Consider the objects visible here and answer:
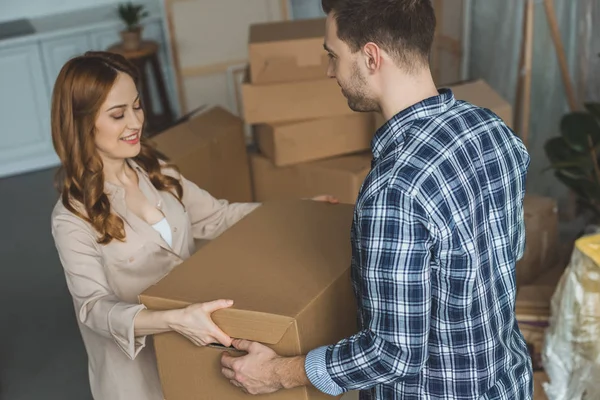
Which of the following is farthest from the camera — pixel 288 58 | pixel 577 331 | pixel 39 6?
pixel 39 6

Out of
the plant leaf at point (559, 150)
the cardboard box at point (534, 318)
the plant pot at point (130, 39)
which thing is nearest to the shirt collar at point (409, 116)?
the cardboard box at point (534, 318)

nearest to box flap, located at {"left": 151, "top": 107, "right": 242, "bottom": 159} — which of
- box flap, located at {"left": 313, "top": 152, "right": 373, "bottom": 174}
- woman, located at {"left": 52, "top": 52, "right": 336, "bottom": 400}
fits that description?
box flap, located at {"left": 313, "top": 152, "right": 373, "bottom": 174}

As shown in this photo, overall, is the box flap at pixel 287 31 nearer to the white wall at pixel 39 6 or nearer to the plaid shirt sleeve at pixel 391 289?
the plaid shirt sleeve at pixel 391 289

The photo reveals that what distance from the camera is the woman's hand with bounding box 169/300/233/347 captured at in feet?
4.34

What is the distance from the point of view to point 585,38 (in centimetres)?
336

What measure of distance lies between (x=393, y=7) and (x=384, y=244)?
14.1 inches

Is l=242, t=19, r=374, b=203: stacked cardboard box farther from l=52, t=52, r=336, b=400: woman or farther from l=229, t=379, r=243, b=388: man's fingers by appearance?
l=229, t=379, r=243, b=388: man's fingers

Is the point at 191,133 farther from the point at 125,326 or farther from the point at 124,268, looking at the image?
the point at 125,326

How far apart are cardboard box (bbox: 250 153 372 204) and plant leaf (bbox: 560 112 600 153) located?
2.67 feet

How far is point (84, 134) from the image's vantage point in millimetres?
1721

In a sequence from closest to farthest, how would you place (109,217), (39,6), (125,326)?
1. (125,326)
2. (109,217)
3. (39,6)

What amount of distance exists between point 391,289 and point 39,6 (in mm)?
4746

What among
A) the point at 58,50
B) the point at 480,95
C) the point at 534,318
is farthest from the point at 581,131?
the point at 58,50

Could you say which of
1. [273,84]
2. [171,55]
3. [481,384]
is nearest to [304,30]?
[273,84]
